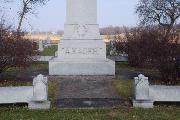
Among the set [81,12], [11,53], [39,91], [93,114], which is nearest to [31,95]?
[39,91]

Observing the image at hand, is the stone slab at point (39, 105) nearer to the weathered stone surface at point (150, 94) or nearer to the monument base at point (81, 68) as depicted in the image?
the weathered stone surface at point (150, 94)

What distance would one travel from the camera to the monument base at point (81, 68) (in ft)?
54.9

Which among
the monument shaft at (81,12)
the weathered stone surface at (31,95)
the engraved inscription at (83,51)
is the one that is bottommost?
the weathered stone surface at (31,95)

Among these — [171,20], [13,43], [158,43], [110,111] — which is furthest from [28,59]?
[171,20]

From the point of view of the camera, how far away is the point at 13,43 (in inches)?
616

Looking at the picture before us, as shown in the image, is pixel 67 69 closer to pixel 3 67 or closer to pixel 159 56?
pixel 3 67

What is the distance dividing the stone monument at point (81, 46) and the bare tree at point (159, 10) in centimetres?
2576

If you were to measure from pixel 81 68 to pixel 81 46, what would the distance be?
107 centimetres

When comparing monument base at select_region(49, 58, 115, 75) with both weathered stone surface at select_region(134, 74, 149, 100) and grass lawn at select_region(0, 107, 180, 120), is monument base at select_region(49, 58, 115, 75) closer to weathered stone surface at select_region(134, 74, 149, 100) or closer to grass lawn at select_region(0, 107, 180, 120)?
weathered stone surface at select_region(134, 74, 149, 100)

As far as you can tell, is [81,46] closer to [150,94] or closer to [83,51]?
[83,51]

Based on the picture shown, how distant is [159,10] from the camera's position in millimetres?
44906

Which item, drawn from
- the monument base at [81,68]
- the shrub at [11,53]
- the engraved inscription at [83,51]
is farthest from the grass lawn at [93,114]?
the engraved inscription at [83,51]

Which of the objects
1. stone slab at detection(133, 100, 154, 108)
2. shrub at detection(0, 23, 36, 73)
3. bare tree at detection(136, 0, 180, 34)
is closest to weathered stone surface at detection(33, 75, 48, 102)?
stone slab at detection(133, 100, 154, 108)

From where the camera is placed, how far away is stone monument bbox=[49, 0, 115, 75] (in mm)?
16750
